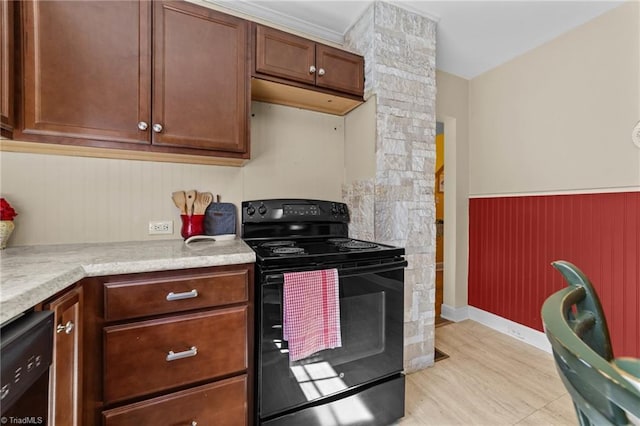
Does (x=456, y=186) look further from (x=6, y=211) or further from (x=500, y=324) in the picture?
(x=6, y=211)

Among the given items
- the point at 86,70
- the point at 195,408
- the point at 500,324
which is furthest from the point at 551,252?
the point at 86,70

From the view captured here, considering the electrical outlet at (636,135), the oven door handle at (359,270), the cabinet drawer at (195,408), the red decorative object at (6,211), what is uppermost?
the electrical outlet at (636,135)

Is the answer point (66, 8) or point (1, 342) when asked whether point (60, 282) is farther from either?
point (66, 8)

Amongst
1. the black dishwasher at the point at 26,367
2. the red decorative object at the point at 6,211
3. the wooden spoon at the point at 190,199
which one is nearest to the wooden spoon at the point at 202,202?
the wooden spoon at the point at 190,199

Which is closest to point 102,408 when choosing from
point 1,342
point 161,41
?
point 1,342

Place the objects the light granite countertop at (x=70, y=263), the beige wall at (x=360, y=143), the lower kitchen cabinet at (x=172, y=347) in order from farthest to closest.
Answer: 1. the beige wall at (x=360, y=143)
2. the lower kitchen cabinet at (x=172, y=347)
3. the light granite countertop at (x=70, y=263)

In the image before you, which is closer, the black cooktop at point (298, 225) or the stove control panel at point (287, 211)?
the black cooktop at point (298, 225)

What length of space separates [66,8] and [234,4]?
0.97m

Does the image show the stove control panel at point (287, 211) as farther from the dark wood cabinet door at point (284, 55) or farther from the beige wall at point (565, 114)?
the beige wall at point (565, 114)

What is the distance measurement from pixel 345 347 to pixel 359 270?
1.28 ft

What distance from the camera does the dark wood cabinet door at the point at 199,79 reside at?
1.42 meters

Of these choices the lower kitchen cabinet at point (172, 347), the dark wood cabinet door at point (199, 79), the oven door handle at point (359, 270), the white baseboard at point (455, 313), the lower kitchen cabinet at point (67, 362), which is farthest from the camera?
the white baseboard at point (455, 313)

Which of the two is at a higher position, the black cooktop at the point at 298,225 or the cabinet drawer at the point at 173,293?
the black cooktop at the point at 298,225

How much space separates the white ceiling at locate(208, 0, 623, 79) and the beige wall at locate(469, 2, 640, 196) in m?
0.16
